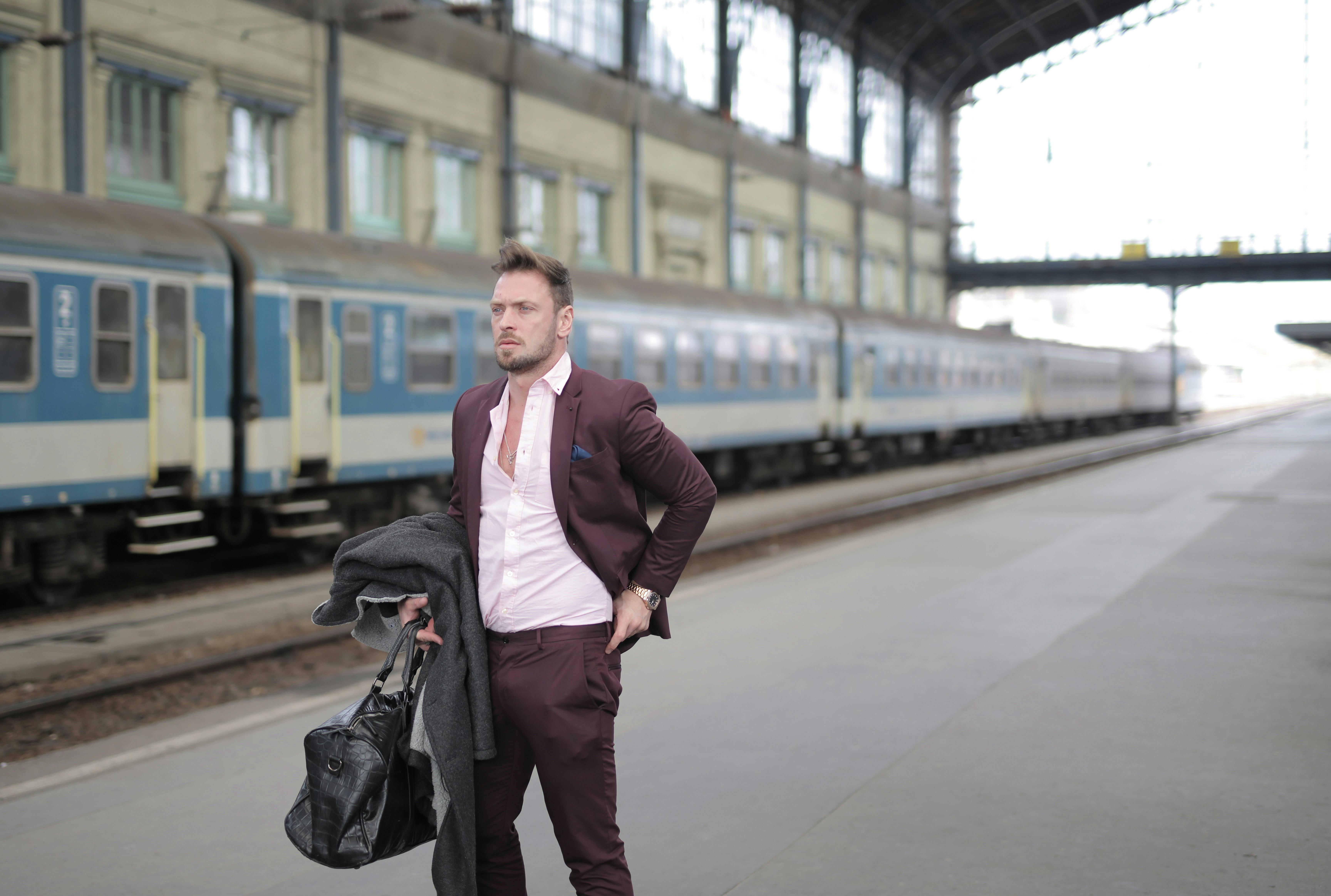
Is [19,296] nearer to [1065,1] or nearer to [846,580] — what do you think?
[846,580]

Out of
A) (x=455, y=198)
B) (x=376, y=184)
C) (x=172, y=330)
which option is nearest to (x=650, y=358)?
(x=376, y=184)

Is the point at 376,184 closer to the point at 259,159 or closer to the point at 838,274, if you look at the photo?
the point at 259,159

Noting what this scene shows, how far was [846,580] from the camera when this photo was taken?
35.9ft

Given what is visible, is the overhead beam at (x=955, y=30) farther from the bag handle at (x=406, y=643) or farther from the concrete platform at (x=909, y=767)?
the bag handle at (x=406, y=643)

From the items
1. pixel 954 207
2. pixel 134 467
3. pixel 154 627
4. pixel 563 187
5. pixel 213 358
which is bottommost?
pixel 154 627

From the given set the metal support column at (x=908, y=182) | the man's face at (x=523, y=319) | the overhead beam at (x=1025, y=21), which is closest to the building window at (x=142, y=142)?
the man's face at (x=523, y=319)

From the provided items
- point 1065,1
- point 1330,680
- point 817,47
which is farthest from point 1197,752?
point 1065,1

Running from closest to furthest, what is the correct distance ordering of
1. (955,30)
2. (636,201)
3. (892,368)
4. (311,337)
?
(311,337) → (892,368) → (636,201) → (955,30)

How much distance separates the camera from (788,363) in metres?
24.5

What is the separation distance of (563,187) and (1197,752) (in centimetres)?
2593

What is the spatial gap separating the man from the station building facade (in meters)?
11.3

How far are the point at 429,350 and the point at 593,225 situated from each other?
1741cm

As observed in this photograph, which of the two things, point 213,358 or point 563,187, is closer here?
point 213,358

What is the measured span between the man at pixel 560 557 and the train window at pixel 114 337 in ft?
29.9
